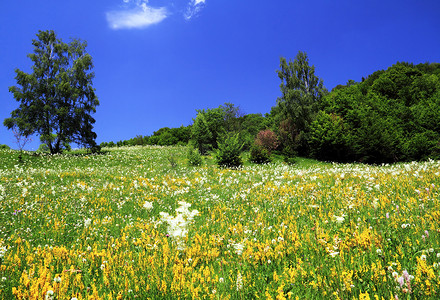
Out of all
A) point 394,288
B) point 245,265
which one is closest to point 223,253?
point 245,265

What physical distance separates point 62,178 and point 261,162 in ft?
65.5

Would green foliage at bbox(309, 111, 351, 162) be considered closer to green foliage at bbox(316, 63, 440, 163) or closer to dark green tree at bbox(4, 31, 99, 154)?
green foliage at bbox(316, 63, 440, 163)

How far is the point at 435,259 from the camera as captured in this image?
3127 mm

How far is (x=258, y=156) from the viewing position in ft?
93.1

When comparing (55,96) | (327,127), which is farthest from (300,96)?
(55,96)

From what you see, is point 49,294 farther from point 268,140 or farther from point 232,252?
point 268,140

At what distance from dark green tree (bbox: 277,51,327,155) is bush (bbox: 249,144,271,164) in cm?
1238

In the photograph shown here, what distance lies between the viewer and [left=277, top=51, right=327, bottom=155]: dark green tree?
130 ft

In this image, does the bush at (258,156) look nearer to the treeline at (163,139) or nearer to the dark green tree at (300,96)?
the dark green tree at (300,96)

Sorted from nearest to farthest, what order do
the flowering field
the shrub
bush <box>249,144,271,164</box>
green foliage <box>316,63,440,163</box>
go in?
the flowering field
bush <box>249,144,271,164</box>
green foliage <box>316,63,440,163</box>
the shrub

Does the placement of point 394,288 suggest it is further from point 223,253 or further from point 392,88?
point 392,88

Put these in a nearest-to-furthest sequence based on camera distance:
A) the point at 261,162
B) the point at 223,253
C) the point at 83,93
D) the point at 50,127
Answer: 1. the point at 223,253
2. the point at 261,162
3. the point at 50,127
4. the point at 83,93

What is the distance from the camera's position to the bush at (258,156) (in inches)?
1114

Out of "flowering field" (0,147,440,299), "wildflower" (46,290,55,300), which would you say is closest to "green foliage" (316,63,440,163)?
"flowering field" (0,147,440,299)
